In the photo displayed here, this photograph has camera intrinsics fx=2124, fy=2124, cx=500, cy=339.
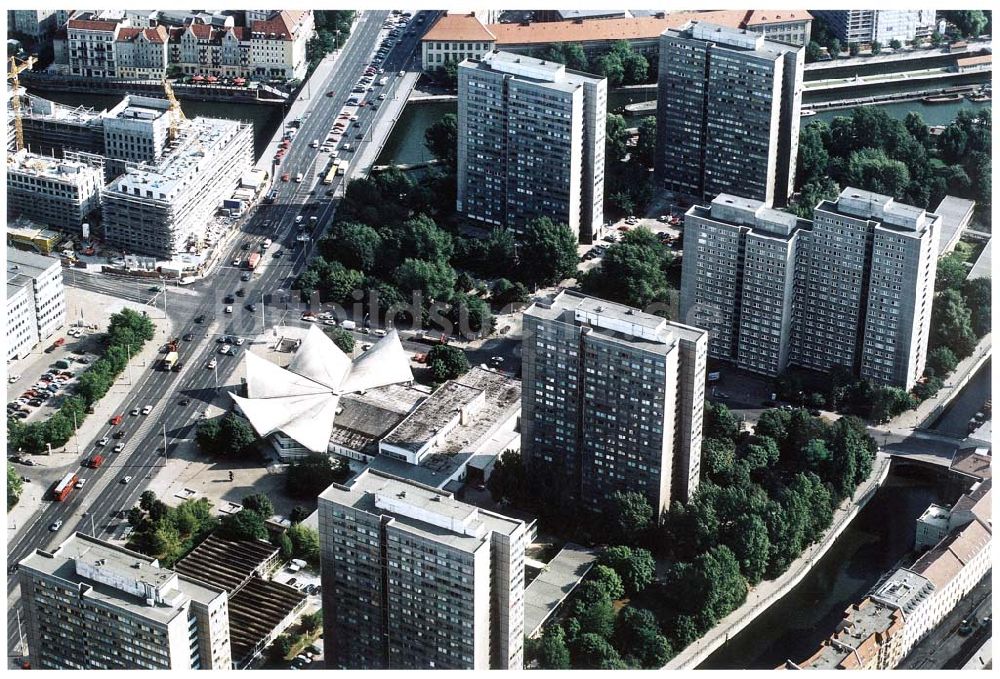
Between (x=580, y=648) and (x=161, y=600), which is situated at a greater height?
(x=161, y=600)

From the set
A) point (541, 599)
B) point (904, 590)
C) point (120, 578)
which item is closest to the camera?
point (120, 578)

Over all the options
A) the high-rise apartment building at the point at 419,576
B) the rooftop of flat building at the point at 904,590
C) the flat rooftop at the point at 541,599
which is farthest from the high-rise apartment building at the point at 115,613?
the rooftop of flat building at the point at 904,590

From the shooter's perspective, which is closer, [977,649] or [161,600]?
[161,600]

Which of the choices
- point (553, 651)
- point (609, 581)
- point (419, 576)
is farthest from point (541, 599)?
point (419, 576)

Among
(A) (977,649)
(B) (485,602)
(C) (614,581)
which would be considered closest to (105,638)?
(B) (485,602)

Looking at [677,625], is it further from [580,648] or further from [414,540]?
[414,540]

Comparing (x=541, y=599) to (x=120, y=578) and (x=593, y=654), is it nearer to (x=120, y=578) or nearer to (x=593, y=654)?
(x=593, y=654)
